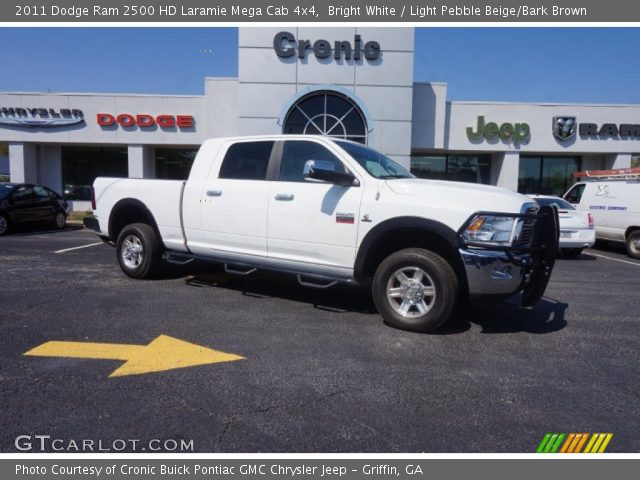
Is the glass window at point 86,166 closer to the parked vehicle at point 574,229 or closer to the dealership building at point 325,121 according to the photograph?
the dealership building at point 325,121

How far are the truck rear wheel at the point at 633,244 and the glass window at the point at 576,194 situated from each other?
178 cm

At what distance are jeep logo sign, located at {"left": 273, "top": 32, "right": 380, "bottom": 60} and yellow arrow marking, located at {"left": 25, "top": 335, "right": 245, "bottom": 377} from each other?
15.9m

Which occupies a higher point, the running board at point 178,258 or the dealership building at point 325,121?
the dealership building at point 325,121

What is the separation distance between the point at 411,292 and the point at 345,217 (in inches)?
41.1

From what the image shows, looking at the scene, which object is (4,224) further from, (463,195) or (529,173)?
(529,173)

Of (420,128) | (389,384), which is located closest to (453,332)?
(389,384)

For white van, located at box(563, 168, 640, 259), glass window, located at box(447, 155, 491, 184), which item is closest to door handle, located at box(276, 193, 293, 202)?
white van, located at box(563, 168, 640, 259)

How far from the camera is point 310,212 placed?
17.1ft

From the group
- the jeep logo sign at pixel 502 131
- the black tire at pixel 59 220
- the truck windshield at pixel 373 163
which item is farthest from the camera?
the jeep logo sign at pixel 502 131

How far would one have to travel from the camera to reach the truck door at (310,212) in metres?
5.02

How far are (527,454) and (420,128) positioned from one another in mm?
18146

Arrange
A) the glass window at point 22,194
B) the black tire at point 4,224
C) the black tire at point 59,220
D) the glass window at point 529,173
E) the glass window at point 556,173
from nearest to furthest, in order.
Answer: the black tire at point 4,224 → the glass window at point 22,194 → the black tire at point 59,220 → the glass window at point 529,173 → the glass window at point 556,173

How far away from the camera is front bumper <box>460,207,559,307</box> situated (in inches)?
171

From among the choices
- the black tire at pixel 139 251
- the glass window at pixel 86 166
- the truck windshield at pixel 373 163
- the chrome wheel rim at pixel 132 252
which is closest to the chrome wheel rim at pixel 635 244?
the truck windshield at pixel 373 163
